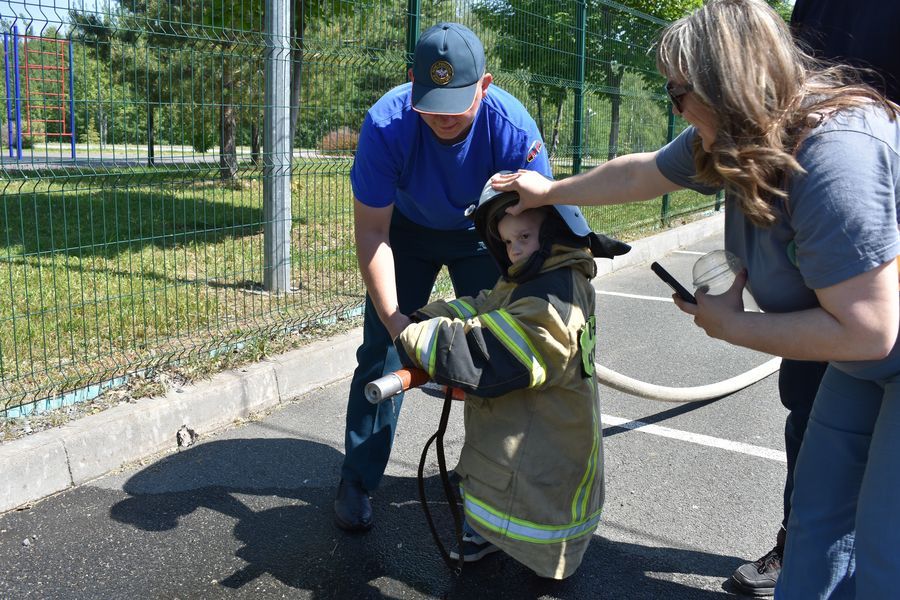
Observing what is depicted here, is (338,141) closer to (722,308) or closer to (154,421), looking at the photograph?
(154,421)

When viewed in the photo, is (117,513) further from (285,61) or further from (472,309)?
(285,61)

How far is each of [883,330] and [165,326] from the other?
424 cm

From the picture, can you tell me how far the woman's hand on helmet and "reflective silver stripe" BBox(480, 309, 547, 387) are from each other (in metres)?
0.36

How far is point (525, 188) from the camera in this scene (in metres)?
2.52

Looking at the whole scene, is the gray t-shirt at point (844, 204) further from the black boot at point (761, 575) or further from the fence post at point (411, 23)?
the fence post at point (411, 23)

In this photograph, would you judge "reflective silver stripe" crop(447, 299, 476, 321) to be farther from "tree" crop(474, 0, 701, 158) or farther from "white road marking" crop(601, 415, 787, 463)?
"tree" crop(474, 0, 701, 158)

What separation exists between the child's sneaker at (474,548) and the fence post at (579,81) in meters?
6.63

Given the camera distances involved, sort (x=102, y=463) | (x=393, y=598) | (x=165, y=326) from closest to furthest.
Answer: (x=393, y=598) → (x=102, y=463) → (x=165, y=326)

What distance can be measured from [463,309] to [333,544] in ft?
3.71

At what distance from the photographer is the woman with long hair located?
5.49ft

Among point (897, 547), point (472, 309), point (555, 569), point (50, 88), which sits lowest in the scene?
point (555, 569)

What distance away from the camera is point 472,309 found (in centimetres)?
279

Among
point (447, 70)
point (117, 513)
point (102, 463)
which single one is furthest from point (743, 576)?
point (102, 463)

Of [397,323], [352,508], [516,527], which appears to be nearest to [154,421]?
[352,508]
